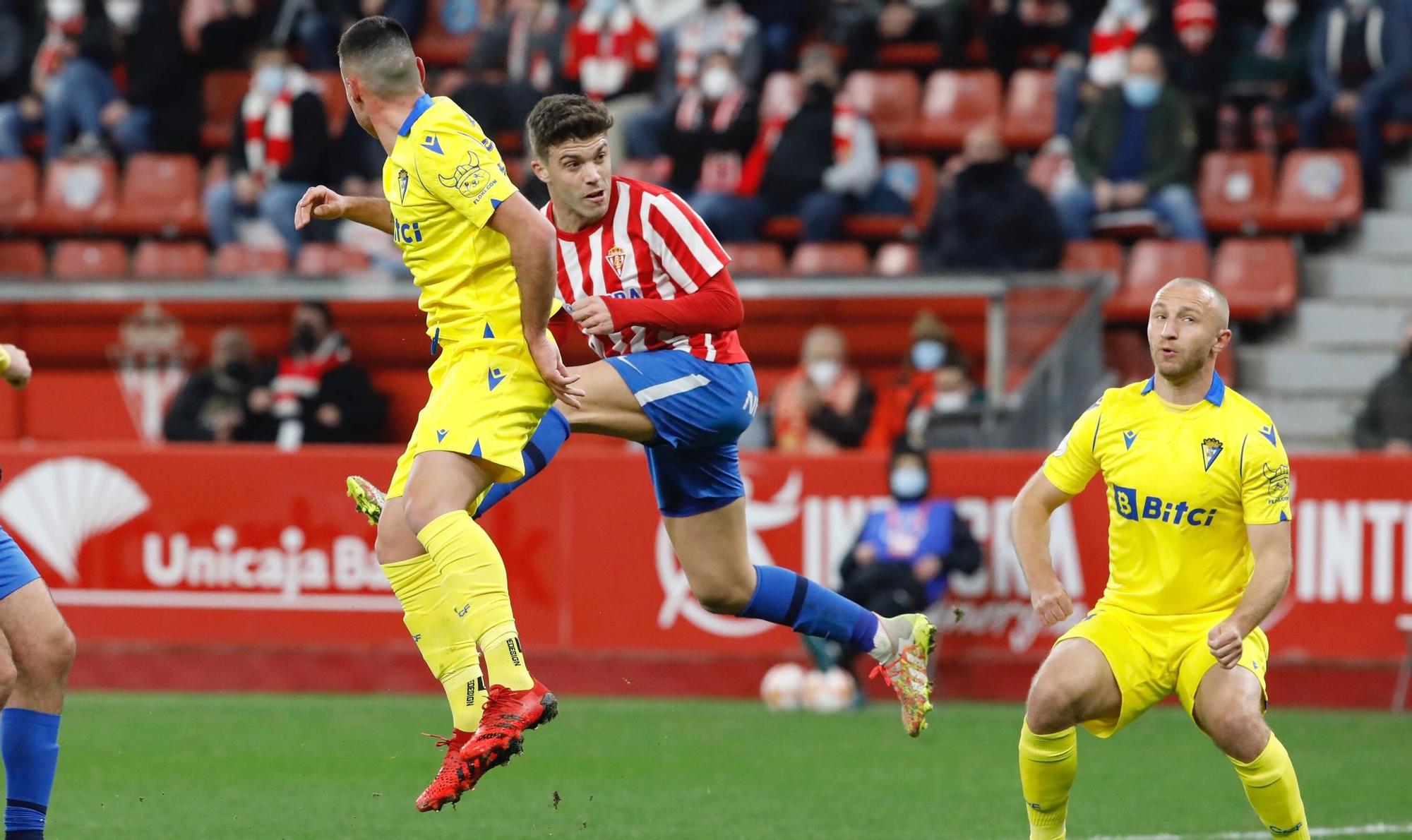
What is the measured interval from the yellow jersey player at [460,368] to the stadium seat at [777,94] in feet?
29.8

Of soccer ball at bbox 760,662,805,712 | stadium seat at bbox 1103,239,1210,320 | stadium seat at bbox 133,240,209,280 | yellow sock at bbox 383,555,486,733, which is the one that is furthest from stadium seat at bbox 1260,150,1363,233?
yellow sock at bbox 383,555,486,733

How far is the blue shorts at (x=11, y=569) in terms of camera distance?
5.92 m

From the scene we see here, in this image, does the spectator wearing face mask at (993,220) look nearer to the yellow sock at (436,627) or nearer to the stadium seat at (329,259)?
the stadium seat at (329,259)

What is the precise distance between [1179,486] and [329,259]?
31.8ft

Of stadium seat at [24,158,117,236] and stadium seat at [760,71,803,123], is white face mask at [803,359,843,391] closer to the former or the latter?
stadium seat at [760,71,803,123]

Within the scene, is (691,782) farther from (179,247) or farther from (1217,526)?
(179,247)

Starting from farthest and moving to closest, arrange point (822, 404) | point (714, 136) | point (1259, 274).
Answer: point (714, 136) → point (1259, 274) → point (822, 404)

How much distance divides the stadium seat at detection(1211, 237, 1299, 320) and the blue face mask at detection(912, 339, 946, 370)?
282cm

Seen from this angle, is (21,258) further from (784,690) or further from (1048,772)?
(1048,772)

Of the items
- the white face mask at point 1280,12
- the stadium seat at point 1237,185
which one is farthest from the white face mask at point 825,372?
the white face mask at point 1280,12

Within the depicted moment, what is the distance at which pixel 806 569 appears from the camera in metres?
11.3

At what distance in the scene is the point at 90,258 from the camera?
15.9m

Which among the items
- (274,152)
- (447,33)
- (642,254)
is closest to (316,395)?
(274,152)

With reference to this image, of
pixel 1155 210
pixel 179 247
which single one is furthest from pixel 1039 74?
pixel 179 247
